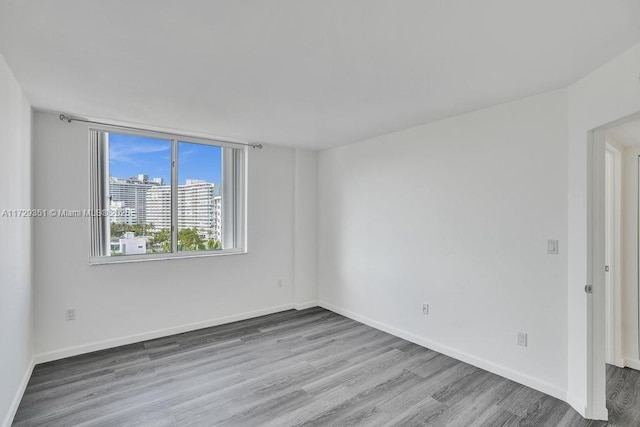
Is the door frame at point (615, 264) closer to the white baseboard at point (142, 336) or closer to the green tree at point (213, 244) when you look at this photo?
the white baseboard at point (142, 336)

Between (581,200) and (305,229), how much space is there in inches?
134

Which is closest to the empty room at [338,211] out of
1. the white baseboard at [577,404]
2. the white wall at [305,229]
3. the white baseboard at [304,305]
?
the white baseboard at [577,404]

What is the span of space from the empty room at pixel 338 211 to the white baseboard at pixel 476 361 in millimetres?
18

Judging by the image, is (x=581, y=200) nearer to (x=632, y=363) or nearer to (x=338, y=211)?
(x=632, y=363)

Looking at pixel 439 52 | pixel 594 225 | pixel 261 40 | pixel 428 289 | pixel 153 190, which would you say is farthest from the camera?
pixel 153 190

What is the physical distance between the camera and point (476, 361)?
3.04 m

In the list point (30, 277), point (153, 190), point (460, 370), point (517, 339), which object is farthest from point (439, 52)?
point (30, 277)

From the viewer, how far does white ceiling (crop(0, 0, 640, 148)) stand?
5.03 feet

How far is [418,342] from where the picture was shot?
3572mm

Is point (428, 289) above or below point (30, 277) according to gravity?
below

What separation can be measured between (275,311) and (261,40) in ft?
12.5

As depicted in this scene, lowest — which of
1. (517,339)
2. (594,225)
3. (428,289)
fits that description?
(517,339)

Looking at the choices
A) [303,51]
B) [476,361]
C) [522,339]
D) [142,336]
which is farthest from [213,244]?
[522,339]

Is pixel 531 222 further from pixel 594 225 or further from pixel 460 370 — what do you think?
pixel 460 370
